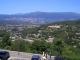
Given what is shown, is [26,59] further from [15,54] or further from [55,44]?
[55,44]

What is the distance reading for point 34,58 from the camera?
57.6ft

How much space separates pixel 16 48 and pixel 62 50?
23.7 feet

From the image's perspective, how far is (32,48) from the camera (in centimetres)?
3322

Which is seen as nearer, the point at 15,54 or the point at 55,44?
the point at 15,54

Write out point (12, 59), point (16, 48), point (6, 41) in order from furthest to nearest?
1. point (6, 41)
2. point (16, 48)
3. point (12, 59)

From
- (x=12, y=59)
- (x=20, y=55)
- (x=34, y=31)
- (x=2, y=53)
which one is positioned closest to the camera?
(x=2, y=53)

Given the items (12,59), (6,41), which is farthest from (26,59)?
(6,41)

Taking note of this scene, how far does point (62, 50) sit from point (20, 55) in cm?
1109

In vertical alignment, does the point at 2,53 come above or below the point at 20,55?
above

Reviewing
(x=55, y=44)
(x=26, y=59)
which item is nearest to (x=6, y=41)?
(x=55, y=44)

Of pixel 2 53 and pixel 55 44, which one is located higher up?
pixel 2 53

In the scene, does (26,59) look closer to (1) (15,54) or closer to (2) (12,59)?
(2) (12,59)

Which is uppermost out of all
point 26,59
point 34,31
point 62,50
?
point 26,59

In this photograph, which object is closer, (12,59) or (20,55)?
(12,59)
